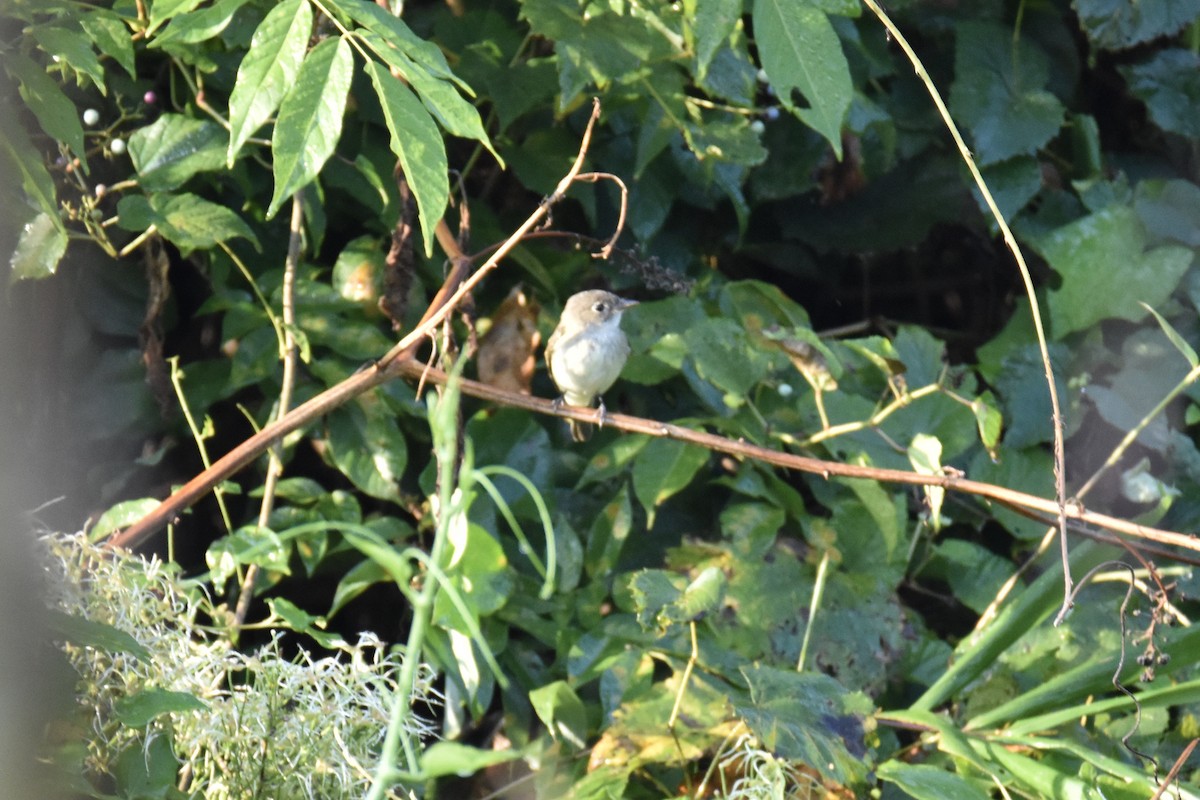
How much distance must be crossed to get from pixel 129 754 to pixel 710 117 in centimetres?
178

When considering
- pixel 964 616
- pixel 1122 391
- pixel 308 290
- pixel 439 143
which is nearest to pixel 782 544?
pixel 964 616

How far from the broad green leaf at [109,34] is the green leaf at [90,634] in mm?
935

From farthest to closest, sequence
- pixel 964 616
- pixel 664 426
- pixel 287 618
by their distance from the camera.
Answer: pixel 964 616, pixel 664 426, pixel 287 618

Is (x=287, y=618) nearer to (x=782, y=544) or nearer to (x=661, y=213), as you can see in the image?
(x=782, y=544)

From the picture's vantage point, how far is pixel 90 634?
146 centimetres

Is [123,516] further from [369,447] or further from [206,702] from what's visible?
[369,447]

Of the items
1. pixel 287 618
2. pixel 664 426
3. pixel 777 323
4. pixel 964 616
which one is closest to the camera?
pixel 287 618

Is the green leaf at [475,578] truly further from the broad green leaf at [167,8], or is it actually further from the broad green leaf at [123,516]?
the broad green leaf at [167,8]

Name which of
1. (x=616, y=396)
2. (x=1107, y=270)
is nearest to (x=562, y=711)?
(x=616, y=396)

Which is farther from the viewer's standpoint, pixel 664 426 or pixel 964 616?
pixel 964 616

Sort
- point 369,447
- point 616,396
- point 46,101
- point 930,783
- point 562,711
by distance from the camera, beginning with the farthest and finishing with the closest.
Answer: point 616,396, point 369,447, point 562,711, point 930,783, point 46,101

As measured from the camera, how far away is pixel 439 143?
1.52m

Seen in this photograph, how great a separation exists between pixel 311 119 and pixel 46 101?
0.55 meters

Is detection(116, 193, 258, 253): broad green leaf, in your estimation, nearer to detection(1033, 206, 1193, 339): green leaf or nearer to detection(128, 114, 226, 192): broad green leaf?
detection(128, 114, 226, 192): broad green leaf
